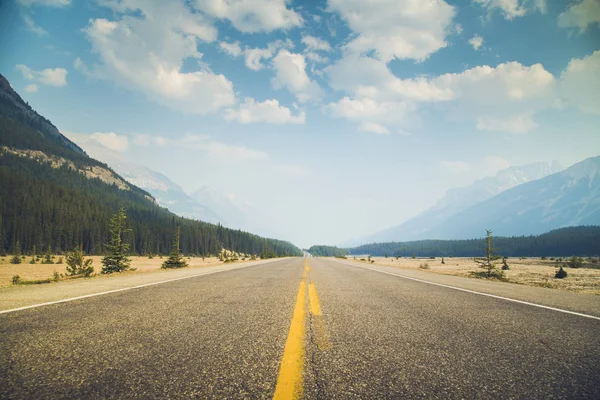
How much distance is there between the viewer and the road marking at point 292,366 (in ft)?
6.14

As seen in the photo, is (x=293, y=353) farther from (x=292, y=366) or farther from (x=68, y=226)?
(x=68, y=226)

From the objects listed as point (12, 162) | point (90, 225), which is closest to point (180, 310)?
point (90, 225)

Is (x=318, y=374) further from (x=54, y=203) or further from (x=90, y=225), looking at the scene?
(x=54, y=203)

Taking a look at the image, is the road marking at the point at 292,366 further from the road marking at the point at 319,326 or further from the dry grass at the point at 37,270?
the dry grass at the point at 37,270

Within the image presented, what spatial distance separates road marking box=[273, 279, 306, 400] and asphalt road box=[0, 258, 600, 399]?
0.02 meters

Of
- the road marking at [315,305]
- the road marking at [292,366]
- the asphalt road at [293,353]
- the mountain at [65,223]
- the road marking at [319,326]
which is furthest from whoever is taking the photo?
the mountain at [65,223]

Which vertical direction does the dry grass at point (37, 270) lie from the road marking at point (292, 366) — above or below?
below

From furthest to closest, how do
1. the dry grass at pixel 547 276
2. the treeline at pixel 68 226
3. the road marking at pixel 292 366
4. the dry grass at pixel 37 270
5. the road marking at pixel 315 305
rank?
the treeline at pixel 68 226 < the dry grass at pixel 37 270 < the dry grass at pixel 547 276 < the road marking at pixel 315 305 < the road marking at pixel 292 366

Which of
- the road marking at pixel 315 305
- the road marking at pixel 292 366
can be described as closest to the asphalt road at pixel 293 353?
Answer: the road marking at pixel 292 366

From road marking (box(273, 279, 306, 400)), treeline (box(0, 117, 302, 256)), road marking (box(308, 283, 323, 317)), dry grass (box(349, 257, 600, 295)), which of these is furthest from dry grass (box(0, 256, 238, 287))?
dry grass (box(349, 257, 600, 295))

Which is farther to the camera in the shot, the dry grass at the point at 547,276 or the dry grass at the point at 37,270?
the dry grass at the point at 37,270

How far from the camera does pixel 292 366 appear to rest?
235 cm

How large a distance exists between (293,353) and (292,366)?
0.33 meters

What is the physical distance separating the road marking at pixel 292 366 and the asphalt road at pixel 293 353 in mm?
15
